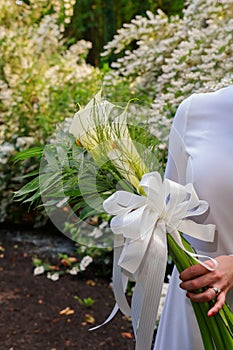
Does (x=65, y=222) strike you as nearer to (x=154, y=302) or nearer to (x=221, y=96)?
(x=154, y=302)

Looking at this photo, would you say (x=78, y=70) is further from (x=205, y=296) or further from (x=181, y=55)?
(x=205, y=296)

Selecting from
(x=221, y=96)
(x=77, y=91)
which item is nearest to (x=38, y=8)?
(x=77, y=91)

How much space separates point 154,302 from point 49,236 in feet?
12.3

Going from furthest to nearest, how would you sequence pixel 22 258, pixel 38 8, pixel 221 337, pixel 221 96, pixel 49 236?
pixel 38 8
pixel 49 236
pixel 22 258
pixel 221 96
pixel 221 337

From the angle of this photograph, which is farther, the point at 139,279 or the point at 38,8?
the point at 38,8

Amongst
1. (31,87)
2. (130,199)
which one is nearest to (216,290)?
(130,199)

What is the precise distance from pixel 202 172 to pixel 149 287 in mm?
334

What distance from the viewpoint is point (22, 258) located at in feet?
15.2

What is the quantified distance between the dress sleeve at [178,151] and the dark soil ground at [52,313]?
76.8 inches

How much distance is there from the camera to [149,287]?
140 centimetres

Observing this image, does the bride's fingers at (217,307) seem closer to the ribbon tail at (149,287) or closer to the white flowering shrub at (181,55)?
the ribbon tail at (149,287)

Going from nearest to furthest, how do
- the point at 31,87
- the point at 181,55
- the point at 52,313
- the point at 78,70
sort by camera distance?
the point at 52,313, the point at 181,55, the point at 31,87, the point at 78,70

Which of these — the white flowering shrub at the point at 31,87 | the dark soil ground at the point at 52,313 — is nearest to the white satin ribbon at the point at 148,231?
the dark soil ground at the point at 52,313

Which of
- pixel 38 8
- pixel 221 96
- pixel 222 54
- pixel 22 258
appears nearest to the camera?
pixel 221 96
